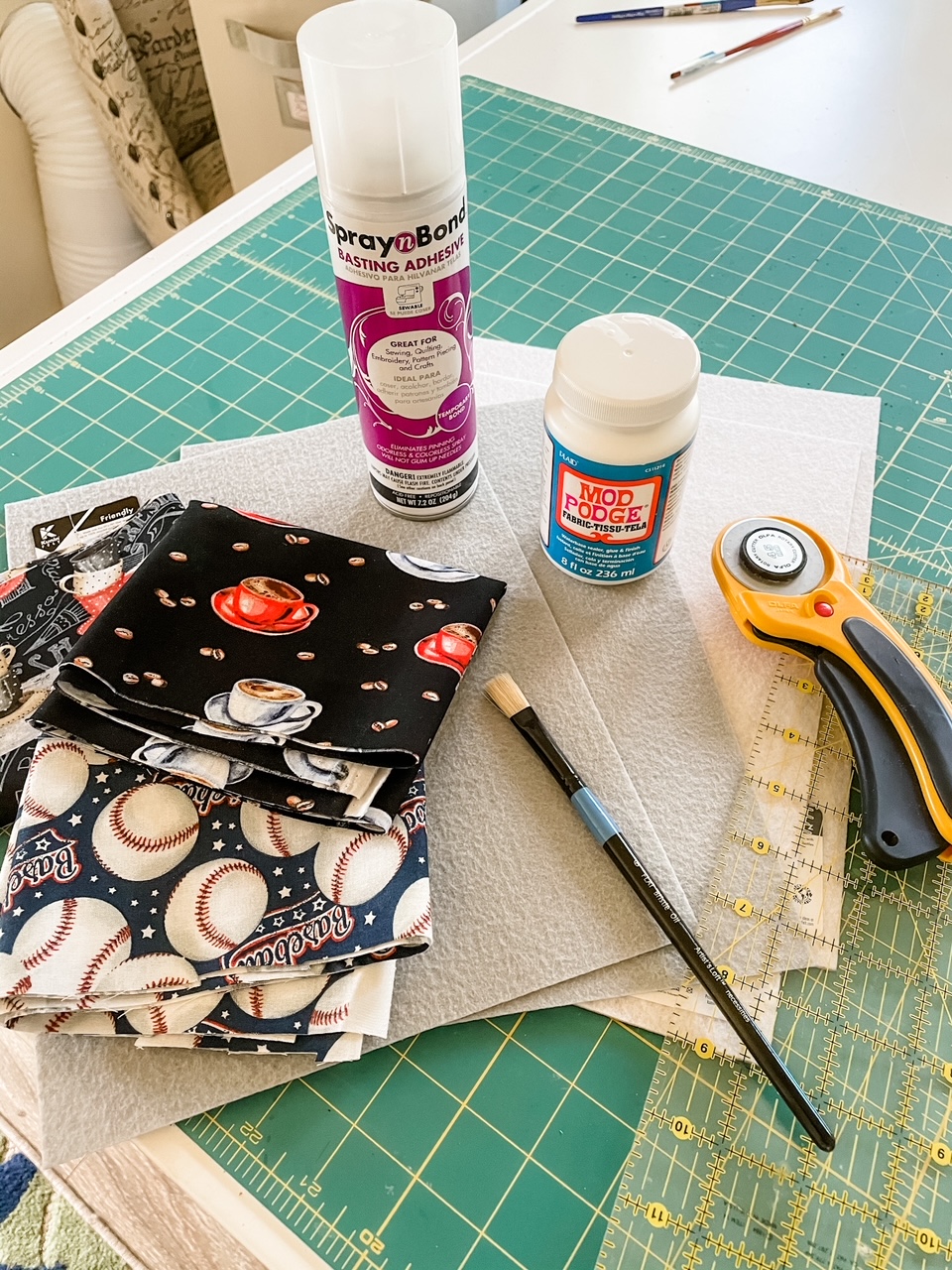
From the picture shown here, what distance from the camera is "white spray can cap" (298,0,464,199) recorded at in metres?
0.50

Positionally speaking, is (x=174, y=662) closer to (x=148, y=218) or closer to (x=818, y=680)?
(x=818, y=680)

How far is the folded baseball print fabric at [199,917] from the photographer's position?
19.6 inches

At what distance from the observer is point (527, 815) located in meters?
0.59

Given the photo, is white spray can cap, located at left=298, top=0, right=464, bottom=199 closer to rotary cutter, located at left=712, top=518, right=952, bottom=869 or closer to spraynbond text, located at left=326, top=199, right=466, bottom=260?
spraynbond text, located at left=326, top=199, right=466, bottom=260

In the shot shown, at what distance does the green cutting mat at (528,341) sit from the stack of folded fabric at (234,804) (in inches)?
2.4

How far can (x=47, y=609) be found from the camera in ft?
2.13

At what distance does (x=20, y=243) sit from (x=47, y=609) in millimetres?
1204

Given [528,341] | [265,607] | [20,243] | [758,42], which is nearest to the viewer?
[265,607]

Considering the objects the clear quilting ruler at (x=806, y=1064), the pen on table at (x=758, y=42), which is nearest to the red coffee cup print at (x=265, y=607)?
the clear quilting ruler at (x=806, y=1064)

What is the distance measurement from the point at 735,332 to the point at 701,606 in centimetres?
35

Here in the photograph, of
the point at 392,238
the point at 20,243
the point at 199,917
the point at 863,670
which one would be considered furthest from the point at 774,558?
the point at 20,243

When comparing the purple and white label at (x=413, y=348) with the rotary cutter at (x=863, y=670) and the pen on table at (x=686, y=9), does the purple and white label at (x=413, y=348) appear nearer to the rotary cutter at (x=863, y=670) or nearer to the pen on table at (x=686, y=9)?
the rotary cutter at (x=863, y=670)

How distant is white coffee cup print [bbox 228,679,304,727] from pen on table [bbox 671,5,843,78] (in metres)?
0.98

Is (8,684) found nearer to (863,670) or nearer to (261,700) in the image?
(261,700)
